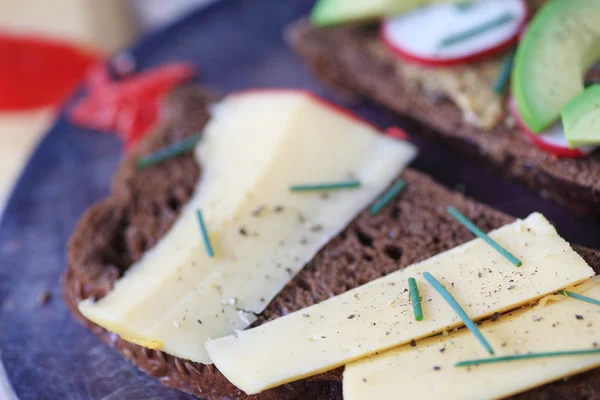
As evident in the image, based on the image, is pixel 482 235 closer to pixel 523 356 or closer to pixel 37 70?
pixel 523 356

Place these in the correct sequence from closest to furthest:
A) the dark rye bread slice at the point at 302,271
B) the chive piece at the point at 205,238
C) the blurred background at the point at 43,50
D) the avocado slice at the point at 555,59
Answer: the dark rye bread slice at the point at 302,271 < the chive piece at the point at 205,238 < the avocado slice at the point at 555,59 < the blurred background at the point at 43,50

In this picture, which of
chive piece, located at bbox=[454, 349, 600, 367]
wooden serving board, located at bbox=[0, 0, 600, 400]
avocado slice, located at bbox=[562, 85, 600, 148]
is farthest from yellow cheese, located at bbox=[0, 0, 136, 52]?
chive piece, located at bbox=[454, 349, 600, 367]

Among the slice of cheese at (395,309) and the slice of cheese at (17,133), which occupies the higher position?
the slice of cheese at (395,309)

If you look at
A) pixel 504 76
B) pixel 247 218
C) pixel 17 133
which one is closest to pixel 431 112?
pixel 504 76

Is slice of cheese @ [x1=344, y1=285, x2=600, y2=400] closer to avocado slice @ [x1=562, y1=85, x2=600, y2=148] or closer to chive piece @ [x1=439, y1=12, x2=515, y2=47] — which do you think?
avocado slice @ [x1=562, y1=85, x2=600, y2=148]

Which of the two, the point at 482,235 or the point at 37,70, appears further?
the point at 37,70

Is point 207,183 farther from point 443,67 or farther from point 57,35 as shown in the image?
point 57,35

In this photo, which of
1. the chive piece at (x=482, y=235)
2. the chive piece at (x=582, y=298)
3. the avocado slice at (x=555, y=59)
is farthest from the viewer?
the avocado slice at (x=555, y=59)

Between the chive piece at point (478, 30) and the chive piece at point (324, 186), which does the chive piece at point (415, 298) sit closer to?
the chive piece at point (324, 186)

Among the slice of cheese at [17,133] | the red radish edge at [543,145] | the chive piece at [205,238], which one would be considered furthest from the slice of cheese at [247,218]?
the slice of cheese at [17,133]
